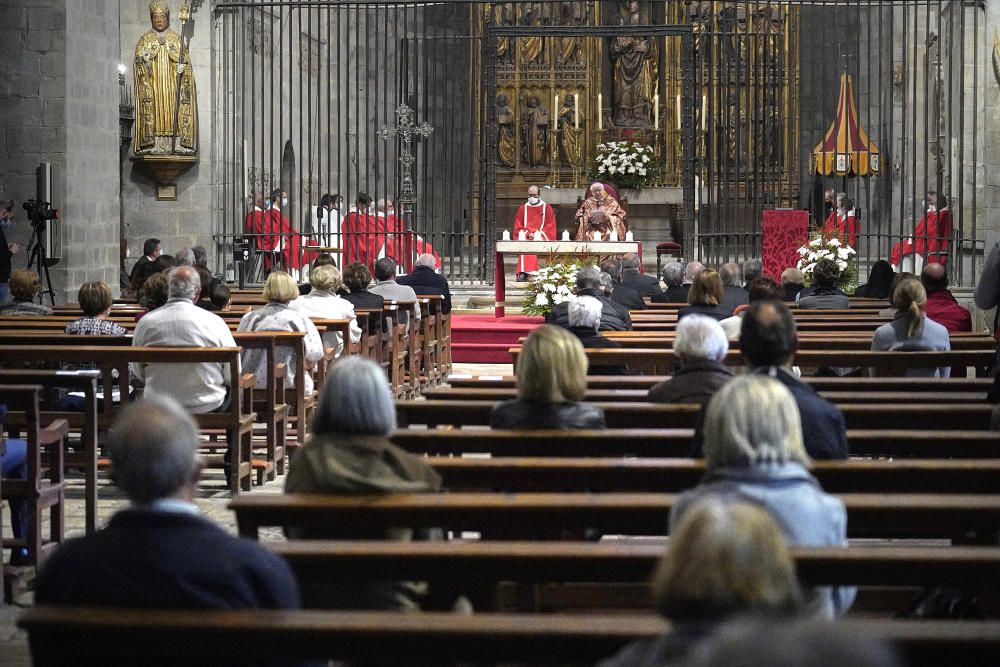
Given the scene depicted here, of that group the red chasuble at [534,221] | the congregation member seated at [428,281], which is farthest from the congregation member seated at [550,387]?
the red chasuble at [534,221]

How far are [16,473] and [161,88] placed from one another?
37.3 feet

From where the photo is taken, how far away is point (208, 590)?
9.36 ft

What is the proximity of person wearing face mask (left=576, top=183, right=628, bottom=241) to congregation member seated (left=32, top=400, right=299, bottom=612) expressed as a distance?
13464mm

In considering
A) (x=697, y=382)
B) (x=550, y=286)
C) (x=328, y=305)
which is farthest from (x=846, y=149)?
(x=697, y=382)

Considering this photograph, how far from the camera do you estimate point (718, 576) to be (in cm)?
195

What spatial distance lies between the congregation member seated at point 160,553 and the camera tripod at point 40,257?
35.0 ft

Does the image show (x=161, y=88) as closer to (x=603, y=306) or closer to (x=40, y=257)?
(x=40, y=257)

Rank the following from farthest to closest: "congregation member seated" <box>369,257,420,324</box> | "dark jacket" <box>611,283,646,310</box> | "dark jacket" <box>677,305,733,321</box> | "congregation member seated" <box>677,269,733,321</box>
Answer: "dark jacket" <box>611,283,646,310</box> < "congregation member seated" <box>369,257,420,324</box> < "dark jacket" <box>677,305,733,321</box> < "congregation member seated" <box>677,269,733,321</box>

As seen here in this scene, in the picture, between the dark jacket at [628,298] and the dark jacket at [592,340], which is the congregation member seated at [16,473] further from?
the dark jacket at [628,298]

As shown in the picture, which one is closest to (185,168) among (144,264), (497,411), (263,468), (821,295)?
(144,264)

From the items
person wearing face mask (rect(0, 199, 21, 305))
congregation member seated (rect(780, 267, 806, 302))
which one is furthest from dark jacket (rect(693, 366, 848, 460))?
person wearing face mask (rect(0, 199, 21, 305))

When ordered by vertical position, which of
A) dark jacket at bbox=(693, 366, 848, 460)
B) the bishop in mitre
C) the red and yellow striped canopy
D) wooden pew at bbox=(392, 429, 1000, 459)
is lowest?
wooden pew at bbox=(392, 429, 1000, 459)

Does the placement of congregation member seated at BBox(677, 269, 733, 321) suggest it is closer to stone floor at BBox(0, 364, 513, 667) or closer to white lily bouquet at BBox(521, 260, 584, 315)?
stone floor at BBox(0, 364, 513, 667)

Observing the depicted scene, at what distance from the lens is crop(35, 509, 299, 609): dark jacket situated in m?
2.83
